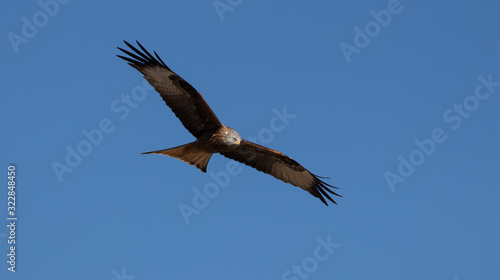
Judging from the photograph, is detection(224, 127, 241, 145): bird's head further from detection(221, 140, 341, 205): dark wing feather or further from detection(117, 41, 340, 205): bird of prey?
detection(221, 140, 341, 205): dark wing feather

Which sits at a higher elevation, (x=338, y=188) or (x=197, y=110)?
(x=197, y=110)

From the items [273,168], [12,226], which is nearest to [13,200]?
[12,226]

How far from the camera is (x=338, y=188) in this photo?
12633 mm

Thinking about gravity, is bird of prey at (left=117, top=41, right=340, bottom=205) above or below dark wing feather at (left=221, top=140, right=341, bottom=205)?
above

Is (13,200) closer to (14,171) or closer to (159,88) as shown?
(14,171)

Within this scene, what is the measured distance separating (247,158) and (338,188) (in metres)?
1.86

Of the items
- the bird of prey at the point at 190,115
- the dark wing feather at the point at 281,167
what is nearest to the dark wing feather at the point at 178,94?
the bird of prey at the point at 190,115

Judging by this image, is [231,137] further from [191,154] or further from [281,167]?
[281,167]

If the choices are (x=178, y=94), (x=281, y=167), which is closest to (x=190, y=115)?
(x=178, y=94)

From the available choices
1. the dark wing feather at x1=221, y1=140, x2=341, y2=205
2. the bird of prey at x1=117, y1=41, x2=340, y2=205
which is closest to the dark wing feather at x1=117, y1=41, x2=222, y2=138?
the bird of prey at x1=117, y1=41, x2=340, y2=205

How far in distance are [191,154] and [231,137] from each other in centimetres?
82

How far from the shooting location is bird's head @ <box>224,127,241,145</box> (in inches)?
449

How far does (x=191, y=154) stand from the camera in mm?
11656

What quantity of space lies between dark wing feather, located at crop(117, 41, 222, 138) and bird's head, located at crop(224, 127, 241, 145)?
7.5 inches
